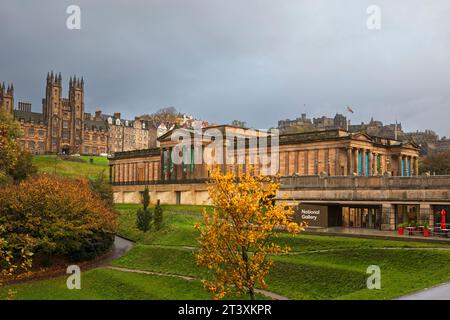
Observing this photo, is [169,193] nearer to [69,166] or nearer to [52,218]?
→ [52,218]

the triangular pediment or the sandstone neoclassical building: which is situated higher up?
the triangular pediment

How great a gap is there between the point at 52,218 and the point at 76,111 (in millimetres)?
129789

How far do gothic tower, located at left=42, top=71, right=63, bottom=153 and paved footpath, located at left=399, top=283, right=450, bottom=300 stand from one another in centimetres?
15467

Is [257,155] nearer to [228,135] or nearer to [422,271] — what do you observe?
[228,135]

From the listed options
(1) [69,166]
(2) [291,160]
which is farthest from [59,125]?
(2) [291,160]

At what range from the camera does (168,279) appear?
3803 cm

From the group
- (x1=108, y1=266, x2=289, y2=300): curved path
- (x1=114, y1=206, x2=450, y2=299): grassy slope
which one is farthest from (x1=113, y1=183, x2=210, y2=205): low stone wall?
(x1=114, y1=206, x2=450, y2=299): grassy slope

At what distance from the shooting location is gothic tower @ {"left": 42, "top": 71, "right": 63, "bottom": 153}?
164m

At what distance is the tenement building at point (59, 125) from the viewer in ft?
534

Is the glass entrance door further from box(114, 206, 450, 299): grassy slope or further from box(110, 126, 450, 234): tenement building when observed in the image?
box(114, 206, 450, 299): grassy slope

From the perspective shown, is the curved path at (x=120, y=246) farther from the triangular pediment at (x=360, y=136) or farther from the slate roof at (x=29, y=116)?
the slate roof at (x=29, y=116)

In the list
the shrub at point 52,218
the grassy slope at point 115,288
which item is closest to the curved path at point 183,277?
Answer: the grassy slope at point 115,288

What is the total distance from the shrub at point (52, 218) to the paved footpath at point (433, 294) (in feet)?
103
